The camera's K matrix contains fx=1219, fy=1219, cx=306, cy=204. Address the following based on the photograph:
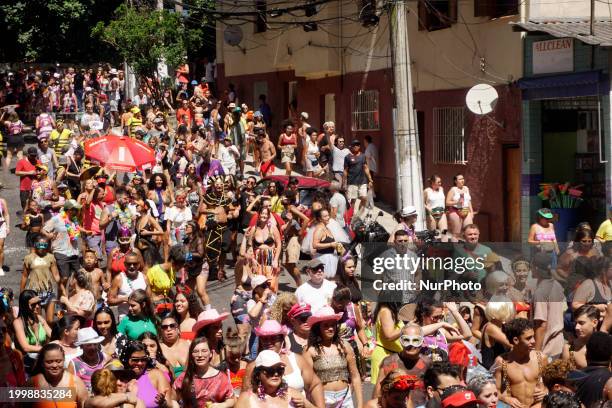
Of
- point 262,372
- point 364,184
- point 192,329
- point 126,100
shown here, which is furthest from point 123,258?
point 126,100

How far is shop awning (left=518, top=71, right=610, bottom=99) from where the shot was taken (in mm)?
19781

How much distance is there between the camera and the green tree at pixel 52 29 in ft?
146

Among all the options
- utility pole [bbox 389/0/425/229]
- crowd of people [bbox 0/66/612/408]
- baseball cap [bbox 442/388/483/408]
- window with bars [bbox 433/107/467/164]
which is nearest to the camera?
baseball cap [bbox 442/388/483/408]

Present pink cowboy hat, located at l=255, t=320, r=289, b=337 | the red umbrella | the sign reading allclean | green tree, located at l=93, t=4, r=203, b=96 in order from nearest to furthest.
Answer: pink cowboy hat, located at l=255, t=320, r=289, b=337 → the red umbrella → the sign reading allclean → green tree, located at l=93, t=4, r=203, b=96

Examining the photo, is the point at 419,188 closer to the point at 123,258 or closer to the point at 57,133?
the point at 123,258

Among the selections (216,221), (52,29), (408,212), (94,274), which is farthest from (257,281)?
(52,29)

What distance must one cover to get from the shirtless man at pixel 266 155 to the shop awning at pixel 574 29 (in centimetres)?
577

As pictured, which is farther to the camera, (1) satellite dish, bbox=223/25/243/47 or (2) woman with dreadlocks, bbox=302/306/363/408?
(1) satellite dish, bbox=223/25/243/47

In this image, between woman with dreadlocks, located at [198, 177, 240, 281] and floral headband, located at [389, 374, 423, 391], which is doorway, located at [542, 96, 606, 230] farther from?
floral headband, located at [389, 374, 423, 391]

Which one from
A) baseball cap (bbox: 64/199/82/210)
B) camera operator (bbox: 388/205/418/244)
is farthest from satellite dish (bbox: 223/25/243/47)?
camera operator (bbox: 388/205/418/244)

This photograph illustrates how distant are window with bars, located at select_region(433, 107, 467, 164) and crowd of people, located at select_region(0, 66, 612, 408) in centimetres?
217

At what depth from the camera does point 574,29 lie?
20.5 metres

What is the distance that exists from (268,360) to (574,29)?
→ 1314 centimetres

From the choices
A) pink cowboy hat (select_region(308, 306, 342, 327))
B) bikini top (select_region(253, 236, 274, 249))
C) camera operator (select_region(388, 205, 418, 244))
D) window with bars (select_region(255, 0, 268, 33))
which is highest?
window with bars (select_region(255, 0, 268, 33))
